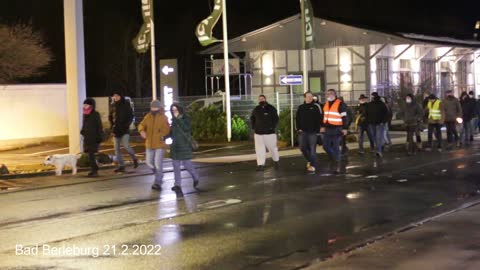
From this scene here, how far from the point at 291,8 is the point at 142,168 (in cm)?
3906

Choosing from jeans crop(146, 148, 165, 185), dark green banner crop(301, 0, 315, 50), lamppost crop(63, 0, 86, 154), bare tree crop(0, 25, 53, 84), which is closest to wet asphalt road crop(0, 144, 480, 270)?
jeans crop(146, 148, 165, 185)

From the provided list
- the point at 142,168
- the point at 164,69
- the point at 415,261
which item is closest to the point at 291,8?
the point at 164,69

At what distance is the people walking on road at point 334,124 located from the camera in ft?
53.0

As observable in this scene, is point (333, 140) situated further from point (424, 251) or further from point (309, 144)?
point (424, 251)

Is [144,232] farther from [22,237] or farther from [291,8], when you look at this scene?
[291,8]

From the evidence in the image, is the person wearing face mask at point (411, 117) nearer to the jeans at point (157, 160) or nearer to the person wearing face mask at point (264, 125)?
the person wearing face mask at point (264, 125)

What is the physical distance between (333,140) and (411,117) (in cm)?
536

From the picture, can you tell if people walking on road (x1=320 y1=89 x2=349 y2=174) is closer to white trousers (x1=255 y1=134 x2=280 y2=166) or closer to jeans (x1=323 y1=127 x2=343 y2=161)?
jeans (x1=323 y1=127 x2=343 y2=161)

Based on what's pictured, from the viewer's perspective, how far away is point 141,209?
38.1ft

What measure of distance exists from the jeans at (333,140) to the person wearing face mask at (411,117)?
16.6 feet

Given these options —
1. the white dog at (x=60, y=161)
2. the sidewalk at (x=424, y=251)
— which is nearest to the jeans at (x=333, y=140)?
the white dog at (x=60, y=161)

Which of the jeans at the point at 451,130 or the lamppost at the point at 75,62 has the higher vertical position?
the lamppost at the point at 75,62

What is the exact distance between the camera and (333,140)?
53.9ft

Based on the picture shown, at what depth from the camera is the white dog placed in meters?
16.8
